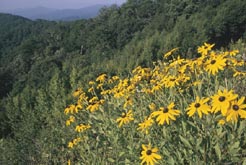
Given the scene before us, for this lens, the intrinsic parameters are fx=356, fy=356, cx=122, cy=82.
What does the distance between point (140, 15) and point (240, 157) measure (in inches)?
1983

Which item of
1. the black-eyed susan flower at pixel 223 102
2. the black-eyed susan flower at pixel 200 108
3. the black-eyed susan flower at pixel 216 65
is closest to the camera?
the black-eyed susan flower at pixel 223 102

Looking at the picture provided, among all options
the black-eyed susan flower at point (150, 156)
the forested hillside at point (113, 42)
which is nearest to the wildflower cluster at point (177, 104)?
the black-eyed susan flower at point (150, 156)

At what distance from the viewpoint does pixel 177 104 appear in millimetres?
2482

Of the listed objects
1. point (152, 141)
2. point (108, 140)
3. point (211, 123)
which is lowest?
point (108, 140)

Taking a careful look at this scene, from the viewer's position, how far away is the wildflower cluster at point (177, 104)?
6.40 feet

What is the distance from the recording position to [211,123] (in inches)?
80.7

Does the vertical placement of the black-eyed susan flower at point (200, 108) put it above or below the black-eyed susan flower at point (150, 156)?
above

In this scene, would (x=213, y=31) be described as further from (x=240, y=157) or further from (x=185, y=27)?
(x=240, y=157)

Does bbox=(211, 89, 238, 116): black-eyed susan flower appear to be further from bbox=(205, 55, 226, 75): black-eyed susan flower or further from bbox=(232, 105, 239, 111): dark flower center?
bbox=(205, 55, 226, 75): black-eyed susan flower

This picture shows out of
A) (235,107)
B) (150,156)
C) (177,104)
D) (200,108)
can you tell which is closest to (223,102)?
(235,107)

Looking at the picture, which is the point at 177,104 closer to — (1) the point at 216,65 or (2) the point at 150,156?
(1) the point at 216,65

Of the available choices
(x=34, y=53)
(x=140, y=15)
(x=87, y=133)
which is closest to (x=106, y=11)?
(x=140, y=15)

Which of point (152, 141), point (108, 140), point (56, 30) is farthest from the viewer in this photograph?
point (56, 30)

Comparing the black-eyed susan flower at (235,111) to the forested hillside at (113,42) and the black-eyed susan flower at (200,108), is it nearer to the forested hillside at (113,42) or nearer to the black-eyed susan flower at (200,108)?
the black-eyed susan flower at (200,108)
